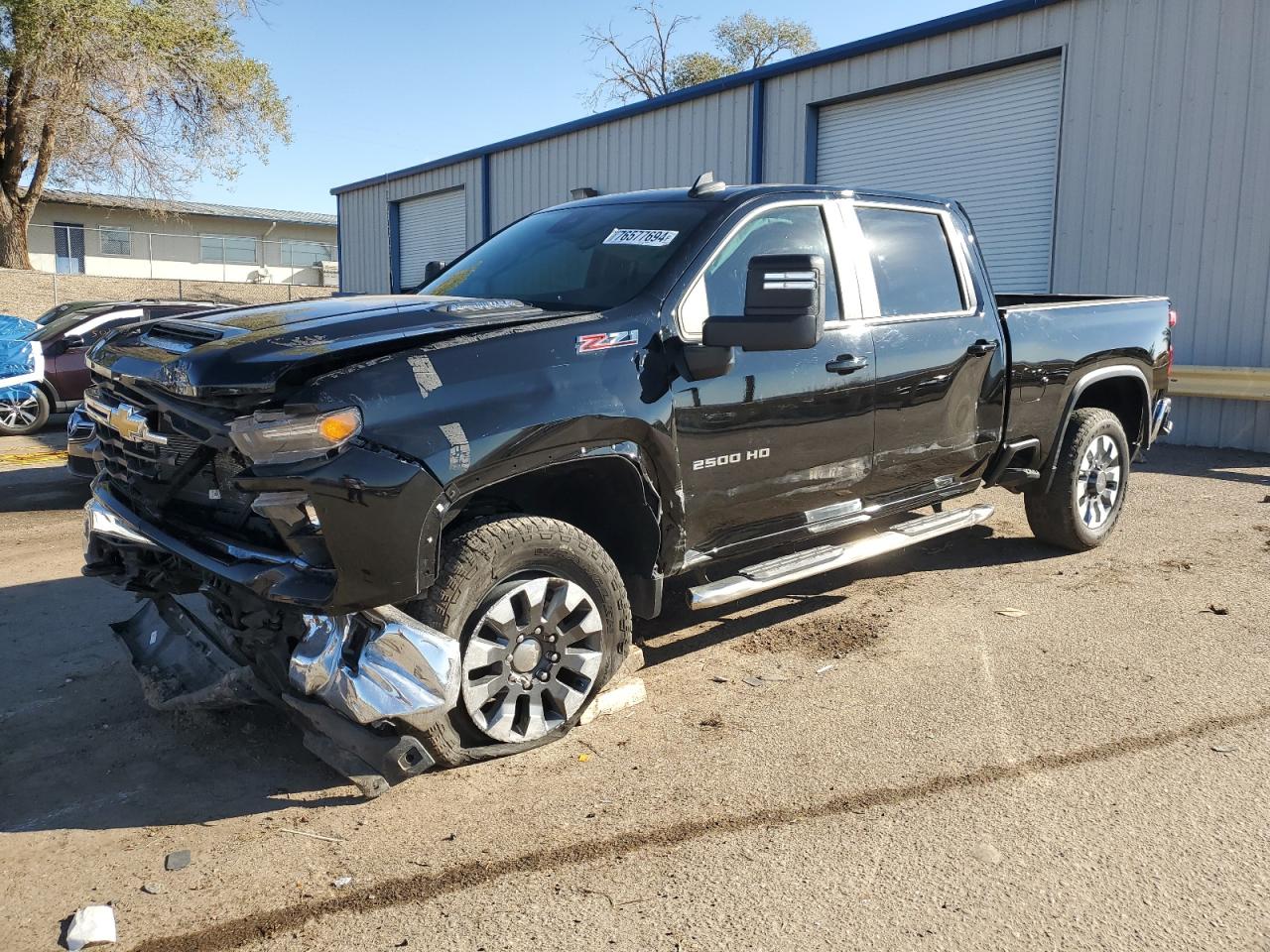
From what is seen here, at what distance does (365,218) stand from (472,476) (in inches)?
1022

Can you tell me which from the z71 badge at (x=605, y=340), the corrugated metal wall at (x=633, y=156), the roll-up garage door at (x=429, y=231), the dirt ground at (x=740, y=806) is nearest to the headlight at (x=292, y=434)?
the z71 badge at (x=605, y=340)

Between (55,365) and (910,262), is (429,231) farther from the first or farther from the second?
(910,262)

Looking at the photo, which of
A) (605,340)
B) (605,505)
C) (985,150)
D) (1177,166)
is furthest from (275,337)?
(985,150)

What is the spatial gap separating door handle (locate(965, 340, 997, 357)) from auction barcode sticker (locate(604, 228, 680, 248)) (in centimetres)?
185

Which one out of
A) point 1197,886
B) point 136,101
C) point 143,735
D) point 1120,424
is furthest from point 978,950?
point 136,101

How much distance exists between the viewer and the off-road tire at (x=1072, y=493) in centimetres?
617

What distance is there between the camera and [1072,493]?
6.25 m

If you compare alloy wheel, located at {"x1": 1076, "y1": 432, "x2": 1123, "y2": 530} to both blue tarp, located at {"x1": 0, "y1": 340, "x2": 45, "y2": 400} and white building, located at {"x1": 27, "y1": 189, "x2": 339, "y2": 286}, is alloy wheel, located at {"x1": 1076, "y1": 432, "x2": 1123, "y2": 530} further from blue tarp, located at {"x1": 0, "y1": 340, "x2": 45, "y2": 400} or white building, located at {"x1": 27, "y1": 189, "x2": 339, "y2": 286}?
white building, located at {"x1": 27, "y1": 189, "x2": 339, "y2": 286}

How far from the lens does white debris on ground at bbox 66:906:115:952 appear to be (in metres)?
2.63

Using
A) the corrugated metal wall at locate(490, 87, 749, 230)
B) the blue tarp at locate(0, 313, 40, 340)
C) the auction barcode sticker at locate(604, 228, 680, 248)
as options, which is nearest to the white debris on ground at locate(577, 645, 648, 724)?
the auction barcode sticker at locate(604, 228, 680, 248)

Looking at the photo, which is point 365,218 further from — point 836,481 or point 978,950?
point 978,950

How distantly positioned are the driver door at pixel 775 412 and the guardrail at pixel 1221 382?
24.7 feet

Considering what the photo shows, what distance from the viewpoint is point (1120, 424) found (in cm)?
666

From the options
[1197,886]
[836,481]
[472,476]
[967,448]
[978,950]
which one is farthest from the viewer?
[967,448]
